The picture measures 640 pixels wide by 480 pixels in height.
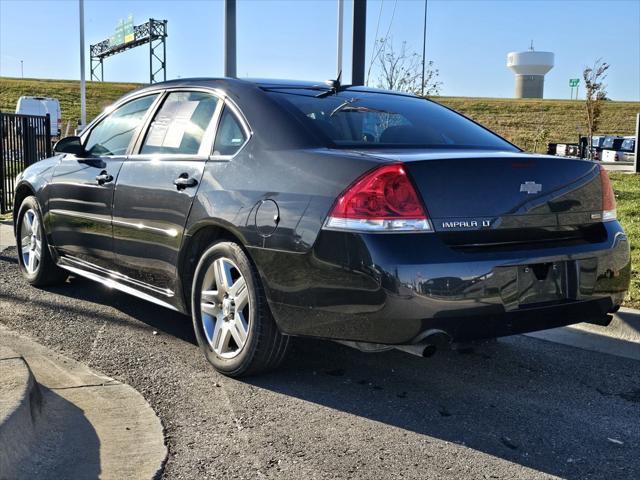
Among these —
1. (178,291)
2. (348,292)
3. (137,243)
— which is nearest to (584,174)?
(348,292)

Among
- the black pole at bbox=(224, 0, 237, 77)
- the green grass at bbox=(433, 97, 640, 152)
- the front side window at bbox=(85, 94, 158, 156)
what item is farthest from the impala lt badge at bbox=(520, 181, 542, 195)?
the green grass at bbox=(433, 97, 640, 152)

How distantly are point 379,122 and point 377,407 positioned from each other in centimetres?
163

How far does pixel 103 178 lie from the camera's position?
4863mm

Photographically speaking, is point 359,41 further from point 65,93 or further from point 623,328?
point 65,93

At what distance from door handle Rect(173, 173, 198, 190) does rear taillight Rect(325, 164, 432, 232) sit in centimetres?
114

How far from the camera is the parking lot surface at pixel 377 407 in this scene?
293 cm

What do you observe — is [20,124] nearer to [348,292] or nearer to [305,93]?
[305,93]

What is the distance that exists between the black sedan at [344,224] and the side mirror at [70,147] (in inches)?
24.7

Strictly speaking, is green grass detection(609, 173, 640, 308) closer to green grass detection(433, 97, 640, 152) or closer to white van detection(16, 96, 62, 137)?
white van detection(16, 96, 62, 137)

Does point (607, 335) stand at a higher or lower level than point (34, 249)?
lower

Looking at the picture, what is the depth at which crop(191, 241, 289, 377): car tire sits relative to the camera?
3.65 meters

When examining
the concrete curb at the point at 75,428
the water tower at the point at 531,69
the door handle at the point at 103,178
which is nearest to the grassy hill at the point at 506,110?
the door handle at the point at 103,178

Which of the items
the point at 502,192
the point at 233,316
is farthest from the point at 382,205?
the point at 233,316

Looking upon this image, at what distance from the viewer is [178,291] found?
13.8 feet
